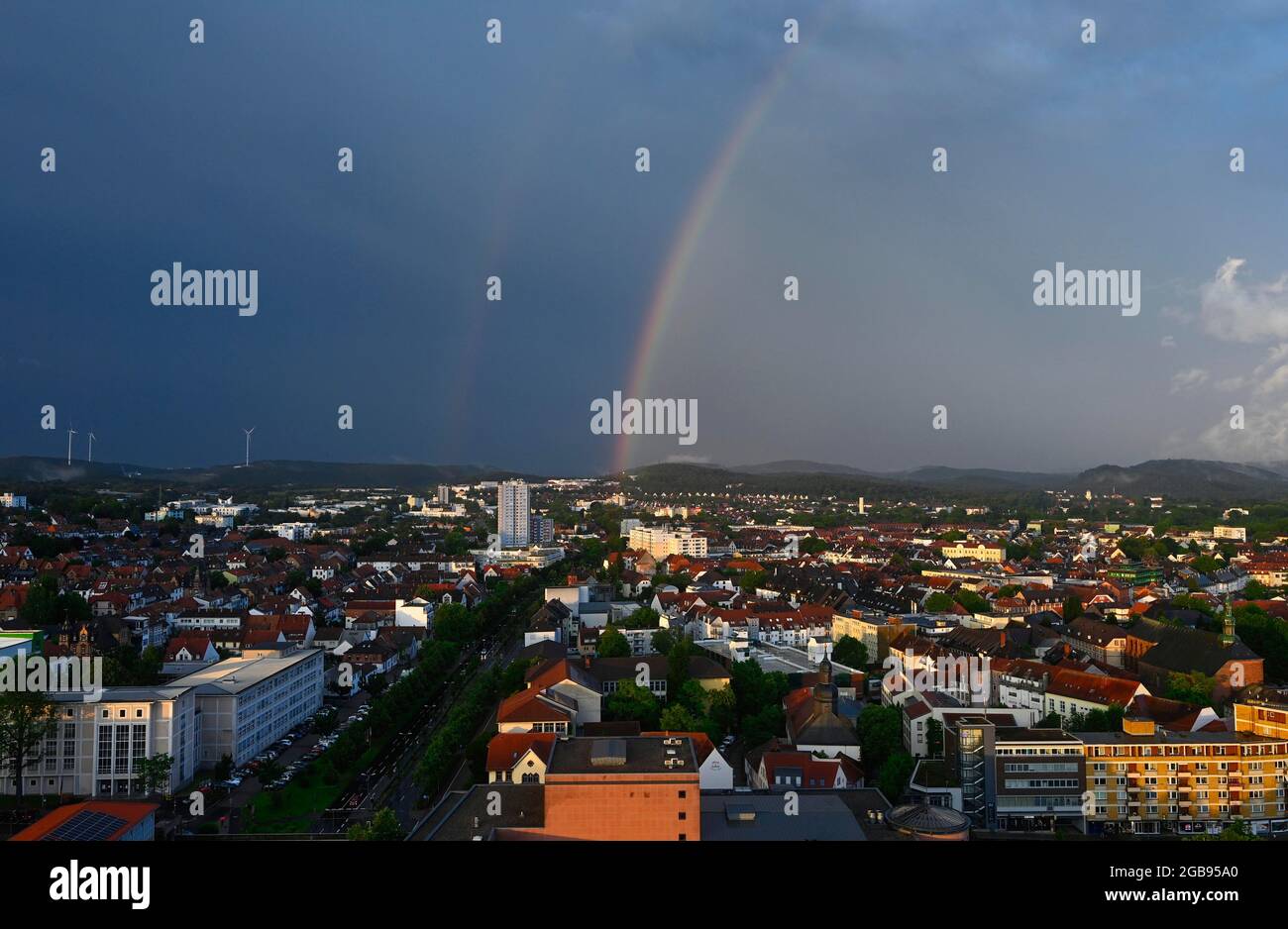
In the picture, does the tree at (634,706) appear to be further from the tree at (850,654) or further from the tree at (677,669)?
the tree at (850,654)

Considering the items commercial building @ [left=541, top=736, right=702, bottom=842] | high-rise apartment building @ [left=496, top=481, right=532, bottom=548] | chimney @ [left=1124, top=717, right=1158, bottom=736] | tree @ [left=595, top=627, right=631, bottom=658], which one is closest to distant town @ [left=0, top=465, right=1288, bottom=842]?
commercial building @ [left=541, top=736, right=702, bottom=842]

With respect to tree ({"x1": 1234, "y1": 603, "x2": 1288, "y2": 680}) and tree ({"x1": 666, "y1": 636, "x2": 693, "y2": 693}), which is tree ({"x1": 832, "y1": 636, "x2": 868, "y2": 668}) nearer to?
tree ({"x1": 666, "y1": 636, "x2": 693, "y2": 693})

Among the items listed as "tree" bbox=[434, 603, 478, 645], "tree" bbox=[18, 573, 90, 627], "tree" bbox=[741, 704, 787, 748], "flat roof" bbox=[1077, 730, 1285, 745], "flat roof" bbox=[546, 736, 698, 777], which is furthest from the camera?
"tree" bbox=[434, 603, 478, 645]

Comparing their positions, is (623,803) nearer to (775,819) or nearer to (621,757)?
(621,757)

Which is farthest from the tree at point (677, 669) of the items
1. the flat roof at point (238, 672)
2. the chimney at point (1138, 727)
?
the chimney at point (1138, 727)
